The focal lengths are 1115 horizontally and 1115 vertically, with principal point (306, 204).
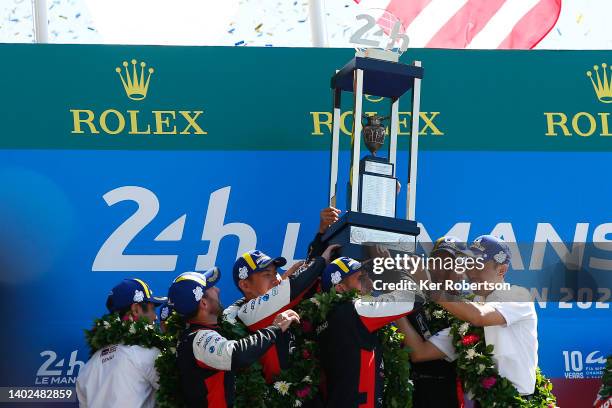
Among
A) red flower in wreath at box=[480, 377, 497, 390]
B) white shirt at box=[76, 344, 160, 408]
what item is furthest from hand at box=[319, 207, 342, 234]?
red flower in wreath at box=[480, 377, 497, 390]

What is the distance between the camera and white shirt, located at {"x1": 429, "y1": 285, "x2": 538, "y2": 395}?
661cm

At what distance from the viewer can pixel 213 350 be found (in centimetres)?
616

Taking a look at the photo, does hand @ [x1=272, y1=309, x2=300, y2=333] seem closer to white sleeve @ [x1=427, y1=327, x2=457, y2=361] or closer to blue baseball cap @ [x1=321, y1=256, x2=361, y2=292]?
blue baseball cap @ [x1=321, y1=256, x2=361, y2=292]

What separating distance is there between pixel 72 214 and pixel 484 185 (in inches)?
126

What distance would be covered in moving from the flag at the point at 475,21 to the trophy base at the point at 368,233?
296cm

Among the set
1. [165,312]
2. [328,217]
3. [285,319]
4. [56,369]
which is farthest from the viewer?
[56,369]

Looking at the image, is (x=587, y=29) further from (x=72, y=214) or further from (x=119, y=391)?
(x=119, y=391)

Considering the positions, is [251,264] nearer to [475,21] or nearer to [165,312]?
[165,312]

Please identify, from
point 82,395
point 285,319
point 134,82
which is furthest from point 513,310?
point 134,82

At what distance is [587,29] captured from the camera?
35.7ft

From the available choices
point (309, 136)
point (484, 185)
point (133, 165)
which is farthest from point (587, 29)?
point (133, 165)

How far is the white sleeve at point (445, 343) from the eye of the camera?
674 centimetres

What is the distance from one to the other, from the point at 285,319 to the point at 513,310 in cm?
138

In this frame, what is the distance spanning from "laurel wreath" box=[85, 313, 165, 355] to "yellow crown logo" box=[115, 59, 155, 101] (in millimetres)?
2410
